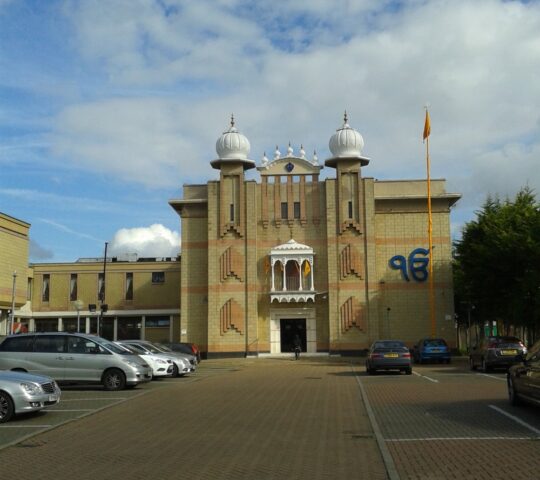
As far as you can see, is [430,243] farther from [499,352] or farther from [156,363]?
[156,363]

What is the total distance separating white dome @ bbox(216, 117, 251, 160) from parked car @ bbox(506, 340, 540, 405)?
118 ft

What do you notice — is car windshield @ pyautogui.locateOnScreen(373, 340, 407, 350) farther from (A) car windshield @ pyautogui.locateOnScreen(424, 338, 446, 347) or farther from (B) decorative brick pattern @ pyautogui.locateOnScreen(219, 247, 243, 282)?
(B) decorative brick pattern @ pyautogui.locateOnScreen(219, 247, 243, 282)

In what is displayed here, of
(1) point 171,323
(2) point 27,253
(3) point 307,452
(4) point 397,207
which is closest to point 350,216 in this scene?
(4) point 397,207

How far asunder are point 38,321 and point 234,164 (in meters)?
23.5

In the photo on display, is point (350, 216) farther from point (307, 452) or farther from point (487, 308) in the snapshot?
point (307, 452)

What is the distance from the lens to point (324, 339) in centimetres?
4806

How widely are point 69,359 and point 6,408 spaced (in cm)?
685

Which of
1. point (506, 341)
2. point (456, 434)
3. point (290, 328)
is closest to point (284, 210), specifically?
point (290, 328)

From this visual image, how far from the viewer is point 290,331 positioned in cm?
4881

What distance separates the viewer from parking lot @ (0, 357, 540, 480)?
30.5ft

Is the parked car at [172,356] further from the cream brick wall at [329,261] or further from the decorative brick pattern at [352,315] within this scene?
the decorative brick pattern at [352,315]

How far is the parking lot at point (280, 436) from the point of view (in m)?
9.28

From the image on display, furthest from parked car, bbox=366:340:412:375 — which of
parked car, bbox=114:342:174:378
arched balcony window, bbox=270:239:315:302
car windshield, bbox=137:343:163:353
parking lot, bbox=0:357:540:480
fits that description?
arched balcony window, bbox=270:239:315:302

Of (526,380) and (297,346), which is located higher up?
(297,346)
